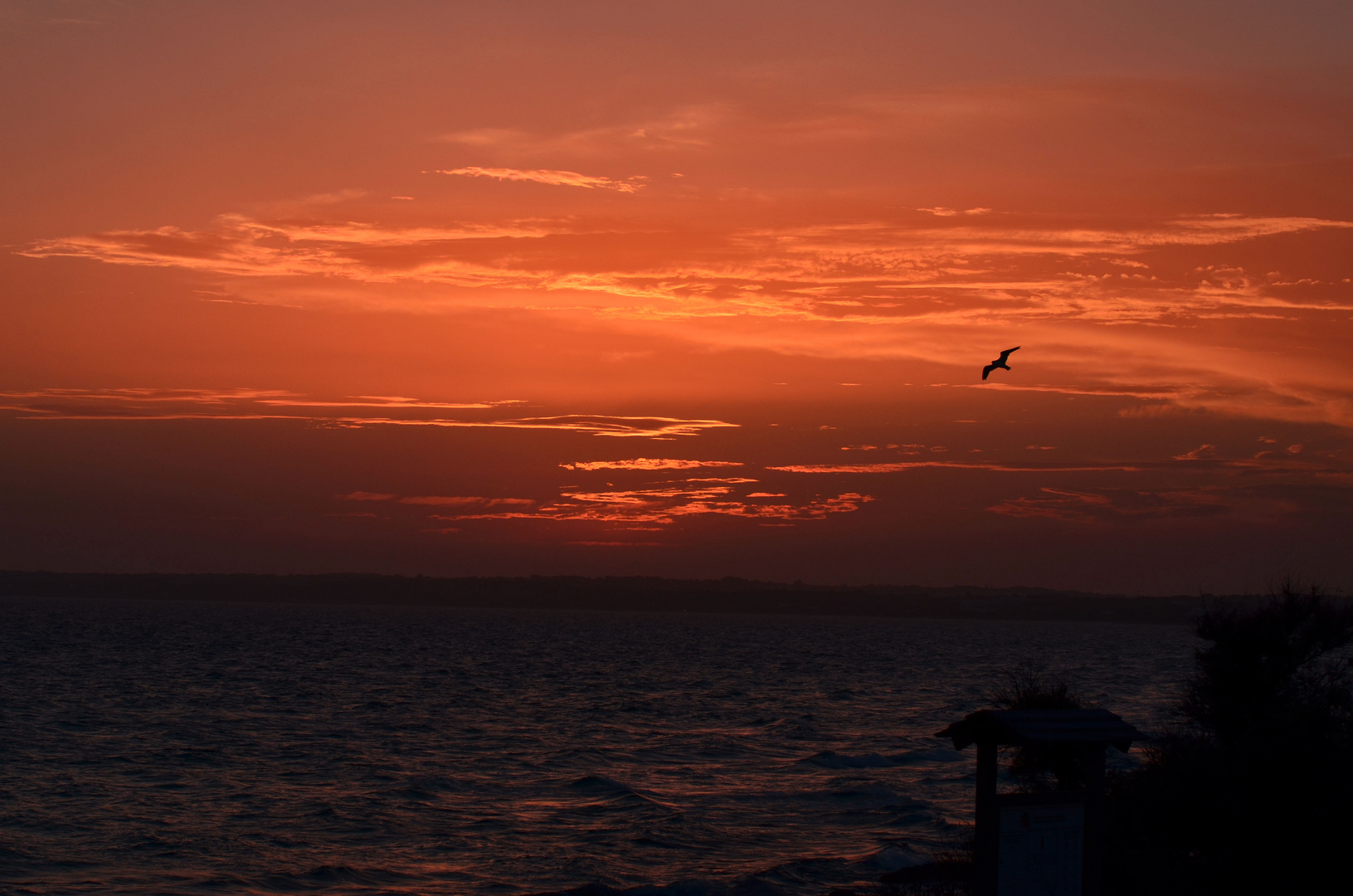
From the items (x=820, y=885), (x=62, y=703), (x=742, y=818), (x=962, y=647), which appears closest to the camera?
(x=820, y=885)

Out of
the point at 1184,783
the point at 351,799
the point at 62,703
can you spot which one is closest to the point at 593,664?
the point at 62,703

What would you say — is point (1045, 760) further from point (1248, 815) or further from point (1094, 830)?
point (1094, 830)

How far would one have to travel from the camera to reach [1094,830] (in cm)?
1480

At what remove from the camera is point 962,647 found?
145 metres

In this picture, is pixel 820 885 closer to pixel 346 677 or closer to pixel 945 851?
pixel 945 851

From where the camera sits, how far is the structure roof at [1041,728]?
14.2m

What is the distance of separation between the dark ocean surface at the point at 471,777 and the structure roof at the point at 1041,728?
11.3 metres

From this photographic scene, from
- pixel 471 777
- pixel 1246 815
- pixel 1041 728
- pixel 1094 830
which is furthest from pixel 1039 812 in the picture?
pixel 471 777

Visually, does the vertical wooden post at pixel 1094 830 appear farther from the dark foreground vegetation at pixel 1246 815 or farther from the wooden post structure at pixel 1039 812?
the dark foreground vegetation at pixel 1246 815

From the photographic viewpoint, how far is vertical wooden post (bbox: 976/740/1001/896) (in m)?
14.0

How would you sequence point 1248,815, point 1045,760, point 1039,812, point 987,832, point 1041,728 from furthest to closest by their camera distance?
point 1045,760 < point 1248,815 < point 1039,812 < point 1041,728 < point 987,832

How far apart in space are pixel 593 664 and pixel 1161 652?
82016 millimetres

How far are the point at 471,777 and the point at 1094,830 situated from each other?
27.3m

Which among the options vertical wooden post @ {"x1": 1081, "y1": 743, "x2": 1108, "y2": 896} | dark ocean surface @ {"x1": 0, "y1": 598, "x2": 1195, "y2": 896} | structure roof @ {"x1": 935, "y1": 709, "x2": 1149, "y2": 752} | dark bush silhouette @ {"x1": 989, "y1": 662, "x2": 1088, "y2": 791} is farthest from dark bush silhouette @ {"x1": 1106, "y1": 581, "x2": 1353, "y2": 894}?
dark ocean surface @ {"x1": 0, "y1": 598, "x2": 1195, "y2": 896}
